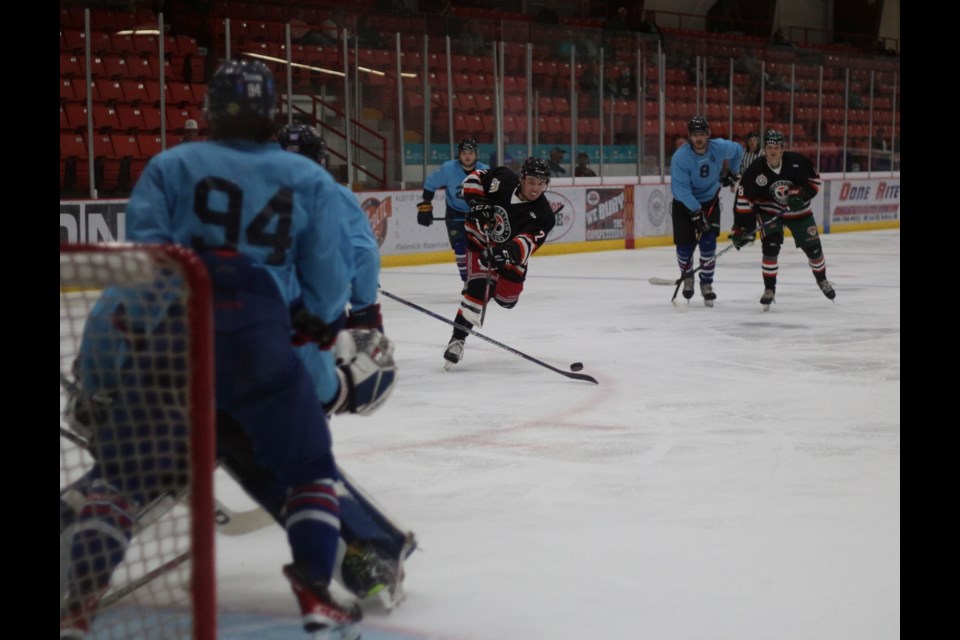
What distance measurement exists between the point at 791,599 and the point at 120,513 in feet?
4.18

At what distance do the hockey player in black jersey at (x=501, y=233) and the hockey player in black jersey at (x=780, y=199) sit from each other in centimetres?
254

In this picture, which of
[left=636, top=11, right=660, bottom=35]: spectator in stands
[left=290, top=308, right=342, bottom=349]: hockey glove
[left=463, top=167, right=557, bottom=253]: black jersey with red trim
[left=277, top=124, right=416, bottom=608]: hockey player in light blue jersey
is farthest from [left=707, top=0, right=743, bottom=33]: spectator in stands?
[left=290, top=308, right=342, bottom=349]: hockey glove

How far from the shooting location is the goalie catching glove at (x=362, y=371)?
98.0 inches

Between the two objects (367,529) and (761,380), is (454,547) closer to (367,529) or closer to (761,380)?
(367,529)

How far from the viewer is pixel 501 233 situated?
5.69m

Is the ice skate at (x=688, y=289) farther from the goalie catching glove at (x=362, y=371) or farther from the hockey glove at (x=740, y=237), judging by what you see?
the goalie catching glove at (x=362, y=371)

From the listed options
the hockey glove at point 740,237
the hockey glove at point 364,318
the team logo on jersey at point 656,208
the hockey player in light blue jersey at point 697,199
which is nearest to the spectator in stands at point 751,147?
the team logo on jersey at point 656,208

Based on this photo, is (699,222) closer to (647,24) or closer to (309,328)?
(309,328)

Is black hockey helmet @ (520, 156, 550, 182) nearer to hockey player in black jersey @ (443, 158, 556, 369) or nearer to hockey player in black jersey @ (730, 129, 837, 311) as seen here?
hockey player in black jersey @ (443, 158, 556, 369)

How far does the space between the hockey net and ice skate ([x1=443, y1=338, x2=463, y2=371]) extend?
2.89 m

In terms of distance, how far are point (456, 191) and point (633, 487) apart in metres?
5.30

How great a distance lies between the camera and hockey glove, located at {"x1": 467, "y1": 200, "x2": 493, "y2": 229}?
5.72m

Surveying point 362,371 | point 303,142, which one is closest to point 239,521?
point 362,371
